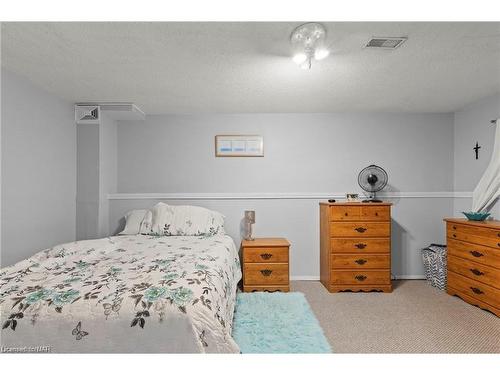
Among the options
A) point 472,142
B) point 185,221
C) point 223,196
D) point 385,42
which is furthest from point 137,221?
point 472,142

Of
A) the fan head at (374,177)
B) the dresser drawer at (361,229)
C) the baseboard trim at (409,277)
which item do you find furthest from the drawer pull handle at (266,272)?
the baseboard trim at (409,277)

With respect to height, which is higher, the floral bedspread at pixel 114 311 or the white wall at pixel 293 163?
the white wall at pixel 293 163

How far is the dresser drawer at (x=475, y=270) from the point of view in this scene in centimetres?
265

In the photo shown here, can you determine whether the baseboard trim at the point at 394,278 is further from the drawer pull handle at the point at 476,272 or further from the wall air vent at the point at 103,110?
the wall air vent at the point at 103,110

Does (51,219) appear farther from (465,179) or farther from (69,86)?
(465,179)

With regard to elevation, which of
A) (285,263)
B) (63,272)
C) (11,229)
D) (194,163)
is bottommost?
(285,263)

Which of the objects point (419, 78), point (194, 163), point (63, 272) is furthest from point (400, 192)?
point (63, 272)

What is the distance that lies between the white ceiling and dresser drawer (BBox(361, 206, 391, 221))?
124 centimetres

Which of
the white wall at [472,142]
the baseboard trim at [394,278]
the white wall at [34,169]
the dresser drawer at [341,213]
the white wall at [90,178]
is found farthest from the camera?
the baseboard trim at [394,278]

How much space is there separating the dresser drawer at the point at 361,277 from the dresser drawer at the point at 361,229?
43 centimetres

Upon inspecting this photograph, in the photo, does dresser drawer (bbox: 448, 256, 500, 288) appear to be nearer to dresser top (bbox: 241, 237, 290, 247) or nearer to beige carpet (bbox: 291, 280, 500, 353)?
beige carpet (bbox: 291, 280, 500, 353)

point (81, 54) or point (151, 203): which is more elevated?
point (81, 54)

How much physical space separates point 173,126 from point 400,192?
319 centimetres

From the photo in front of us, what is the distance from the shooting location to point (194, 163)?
150 inches
